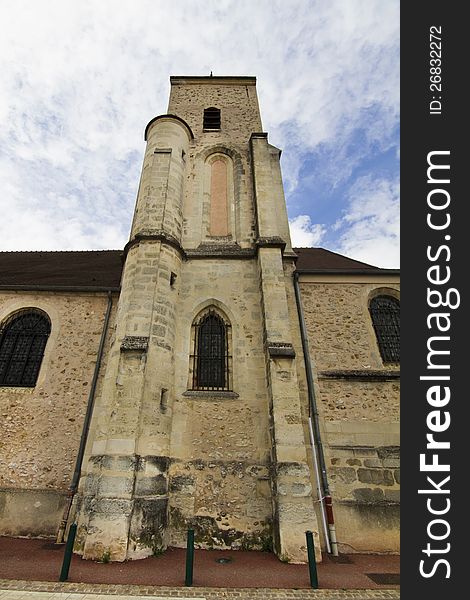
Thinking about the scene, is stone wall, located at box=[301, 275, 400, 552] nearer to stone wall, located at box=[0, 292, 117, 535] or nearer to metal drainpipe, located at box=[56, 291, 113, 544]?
metal drainpipe, located at box=[56, 291, 113, 544]

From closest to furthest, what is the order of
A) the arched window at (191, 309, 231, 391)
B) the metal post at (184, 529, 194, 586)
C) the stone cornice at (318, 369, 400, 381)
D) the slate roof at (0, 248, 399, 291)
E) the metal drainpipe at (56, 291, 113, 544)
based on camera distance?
the metal post at (184, 529, 194, 586)
the metal drainpipe at (56, 291, 113, 544)
the arched window at (191, 309, 231, 391)
the stone cornice at (318, 369, 400, 381)
the slate roof at (0, 248, 399, 291)

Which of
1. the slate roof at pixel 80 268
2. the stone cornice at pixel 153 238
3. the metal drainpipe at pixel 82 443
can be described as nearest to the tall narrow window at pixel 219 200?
the stone cornice at pixel 153 238

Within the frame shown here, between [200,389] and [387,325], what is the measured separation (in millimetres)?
5400

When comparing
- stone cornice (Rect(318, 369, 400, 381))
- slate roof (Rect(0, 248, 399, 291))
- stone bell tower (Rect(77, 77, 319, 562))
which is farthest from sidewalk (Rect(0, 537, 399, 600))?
slate roof (Rect(0, 248, 399, 291))

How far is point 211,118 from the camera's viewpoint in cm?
1477

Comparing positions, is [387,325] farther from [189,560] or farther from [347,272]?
[189,560]

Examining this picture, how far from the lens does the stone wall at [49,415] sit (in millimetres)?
7137

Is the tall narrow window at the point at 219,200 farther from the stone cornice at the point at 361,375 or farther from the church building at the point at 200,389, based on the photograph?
the stone cornice at the point at 361,375

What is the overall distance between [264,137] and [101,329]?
8.62m

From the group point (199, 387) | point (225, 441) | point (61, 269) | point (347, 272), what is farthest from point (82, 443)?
point (347, 272)

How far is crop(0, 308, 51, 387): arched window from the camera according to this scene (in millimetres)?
8633

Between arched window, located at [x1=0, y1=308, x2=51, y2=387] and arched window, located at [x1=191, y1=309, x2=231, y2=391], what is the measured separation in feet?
13.7

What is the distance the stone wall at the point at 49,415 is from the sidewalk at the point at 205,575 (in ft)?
3.32

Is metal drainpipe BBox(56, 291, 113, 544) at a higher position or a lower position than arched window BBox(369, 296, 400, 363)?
lower
